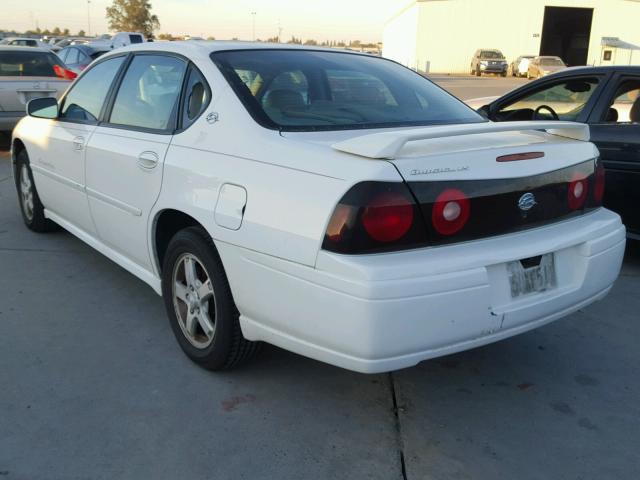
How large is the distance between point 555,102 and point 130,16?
259ft

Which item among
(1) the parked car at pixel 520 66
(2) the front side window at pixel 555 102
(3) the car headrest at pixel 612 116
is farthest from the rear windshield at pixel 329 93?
(1) the parked car at pixel 520 66

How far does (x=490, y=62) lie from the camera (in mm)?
40969

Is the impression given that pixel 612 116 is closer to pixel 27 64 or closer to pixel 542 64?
pixel 27 64

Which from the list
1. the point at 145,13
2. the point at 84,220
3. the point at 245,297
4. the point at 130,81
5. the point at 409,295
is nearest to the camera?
the point at 409,295

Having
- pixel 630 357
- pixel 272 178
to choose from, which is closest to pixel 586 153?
pixel 630 357

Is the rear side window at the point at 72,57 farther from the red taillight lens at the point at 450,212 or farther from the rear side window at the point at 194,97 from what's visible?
the red taillight lens at the point at 450,212

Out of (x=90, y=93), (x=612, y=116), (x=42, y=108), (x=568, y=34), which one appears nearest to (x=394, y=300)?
(x=90, y=93)

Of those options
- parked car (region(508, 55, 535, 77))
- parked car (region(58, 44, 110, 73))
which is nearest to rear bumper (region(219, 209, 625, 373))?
parked car (region(58, 44, 110, 73))

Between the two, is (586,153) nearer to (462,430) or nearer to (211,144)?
(462,430)

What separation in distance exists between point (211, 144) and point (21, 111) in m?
8.00

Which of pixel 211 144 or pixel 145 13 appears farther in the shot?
pixel 145 13

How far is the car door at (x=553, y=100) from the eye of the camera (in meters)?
5.21

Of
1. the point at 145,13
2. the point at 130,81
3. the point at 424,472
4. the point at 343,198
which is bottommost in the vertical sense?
the point at 424,472

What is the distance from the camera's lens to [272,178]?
262 centimetres
